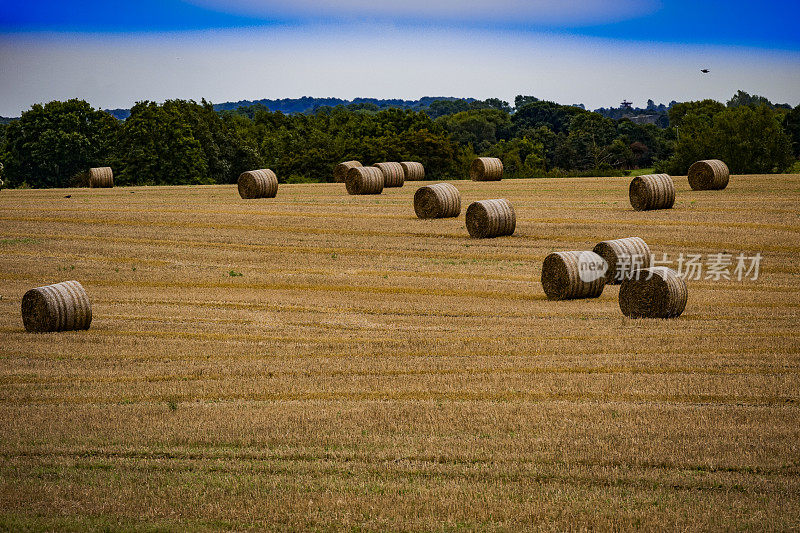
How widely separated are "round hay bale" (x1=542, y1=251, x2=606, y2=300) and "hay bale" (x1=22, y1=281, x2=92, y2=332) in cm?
1071

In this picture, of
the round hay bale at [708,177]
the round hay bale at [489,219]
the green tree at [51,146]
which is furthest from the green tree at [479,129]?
the round hay bale at [489,219]

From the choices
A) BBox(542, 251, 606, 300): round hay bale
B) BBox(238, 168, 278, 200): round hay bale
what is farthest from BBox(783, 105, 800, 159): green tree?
BBox(542, 251, 606, 300): round hay bale

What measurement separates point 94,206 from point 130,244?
480 inches

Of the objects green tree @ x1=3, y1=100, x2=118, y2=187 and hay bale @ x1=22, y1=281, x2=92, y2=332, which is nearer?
hay bale @ x1=22, y1=281, x2=92, y2=332

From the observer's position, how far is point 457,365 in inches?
616

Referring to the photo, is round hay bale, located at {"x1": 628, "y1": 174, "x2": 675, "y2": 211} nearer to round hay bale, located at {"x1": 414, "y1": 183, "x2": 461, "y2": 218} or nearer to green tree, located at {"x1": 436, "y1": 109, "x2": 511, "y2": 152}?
round hay bale, located at {"x1": 414, "y1": 183, "x2": 461, "y2": 218}

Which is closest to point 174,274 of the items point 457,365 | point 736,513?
point 457,365

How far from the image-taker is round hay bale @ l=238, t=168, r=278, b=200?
153 feet

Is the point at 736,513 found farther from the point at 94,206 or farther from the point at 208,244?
the point at 94,206

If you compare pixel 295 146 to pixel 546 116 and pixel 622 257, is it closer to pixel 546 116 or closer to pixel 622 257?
pixel 546 116

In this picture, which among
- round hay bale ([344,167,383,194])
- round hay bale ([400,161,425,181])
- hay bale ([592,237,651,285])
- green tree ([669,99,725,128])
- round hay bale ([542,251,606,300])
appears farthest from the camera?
green tree ([669,99,725,128])

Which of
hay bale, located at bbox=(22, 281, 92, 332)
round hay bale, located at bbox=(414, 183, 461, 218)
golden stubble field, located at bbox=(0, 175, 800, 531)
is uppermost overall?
round hay bale, located at bbox=(414, 183, 461, 218)

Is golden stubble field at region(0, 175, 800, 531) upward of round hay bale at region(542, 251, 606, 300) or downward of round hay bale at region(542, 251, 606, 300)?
downward

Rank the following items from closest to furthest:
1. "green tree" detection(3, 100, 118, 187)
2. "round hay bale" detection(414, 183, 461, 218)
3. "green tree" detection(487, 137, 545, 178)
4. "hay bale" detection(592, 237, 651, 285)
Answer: "hay bale" detection(592, 237, 651, 285)
"round hay bale" detection(414, 183, 461, 218)
"green tree" detection(3, 100, 118, 187)
"green tree" detection(487, 137, 545, 178)
